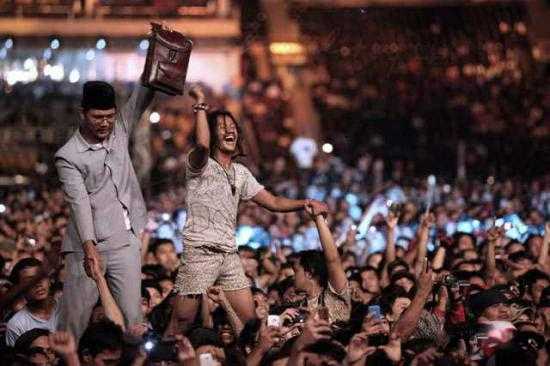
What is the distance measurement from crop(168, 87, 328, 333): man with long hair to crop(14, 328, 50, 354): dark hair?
0.86 m

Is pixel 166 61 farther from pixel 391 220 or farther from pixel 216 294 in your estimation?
pixel 391 220

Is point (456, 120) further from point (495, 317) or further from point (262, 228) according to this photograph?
point (495, 317)

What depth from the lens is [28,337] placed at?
999 cm

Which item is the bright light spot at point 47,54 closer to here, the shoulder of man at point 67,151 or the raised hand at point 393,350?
the shoulder of man at point 67,151

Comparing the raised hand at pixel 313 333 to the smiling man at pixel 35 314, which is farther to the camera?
the smiling man at pixel 35 314

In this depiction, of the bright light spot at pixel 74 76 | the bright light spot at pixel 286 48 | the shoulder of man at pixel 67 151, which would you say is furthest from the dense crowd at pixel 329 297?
the bright light spot at pixel 286 48

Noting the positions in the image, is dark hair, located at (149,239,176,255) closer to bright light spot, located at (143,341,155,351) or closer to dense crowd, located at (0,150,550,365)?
dense crowd, located at (0,150,550,365)

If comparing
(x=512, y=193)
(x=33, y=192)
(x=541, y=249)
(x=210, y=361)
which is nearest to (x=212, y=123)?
(x=210, y=361)

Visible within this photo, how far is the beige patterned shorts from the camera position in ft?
34.6

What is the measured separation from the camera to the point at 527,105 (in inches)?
1391

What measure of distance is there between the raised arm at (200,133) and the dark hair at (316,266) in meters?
1.01

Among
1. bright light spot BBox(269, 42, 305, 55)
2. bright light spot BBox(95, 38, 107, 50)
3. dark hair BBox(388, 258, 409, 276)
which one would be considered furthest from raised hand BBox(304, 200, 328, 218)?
bright light spot BBox(269, 42, 305, 55)

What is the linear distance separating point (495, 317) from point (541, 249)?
5068mm

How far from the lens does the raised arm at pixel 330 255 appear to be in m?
10.3
